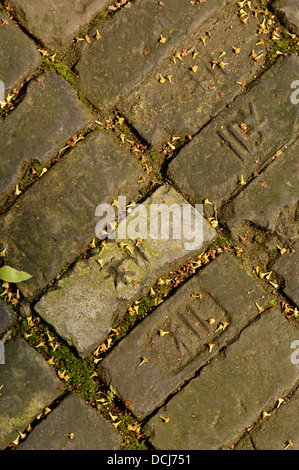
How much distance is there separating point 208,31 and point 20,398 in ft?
7.79

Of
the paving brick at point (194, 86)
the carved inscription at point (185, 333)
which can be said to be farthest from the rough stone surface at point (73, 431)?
the paving brick at point (194, 86)

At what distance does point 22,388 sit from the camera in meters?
2.62

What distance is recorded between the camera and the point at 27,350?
8.72 ft

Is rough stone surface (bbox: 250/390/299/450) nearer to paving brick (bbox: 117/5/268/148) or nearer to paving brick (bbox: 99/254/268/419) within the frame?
paving brick (bbox: 99/254/268/419)

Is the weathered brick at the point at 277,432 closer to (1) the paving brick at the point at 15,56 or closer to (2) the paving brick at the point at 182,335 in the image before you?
(2) the paving brick at the point at 182,335

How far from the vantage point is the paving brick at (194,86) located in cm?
284

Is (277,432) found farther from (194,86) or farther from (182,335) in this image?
(194,86)

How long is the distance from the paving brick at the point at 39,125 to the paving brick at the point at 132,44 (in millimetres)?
130

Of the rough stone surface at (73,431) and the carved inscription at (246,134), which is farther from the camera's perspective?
the carved inscription at (246,134)

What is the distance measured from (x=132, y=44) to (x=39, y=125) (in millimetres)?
735

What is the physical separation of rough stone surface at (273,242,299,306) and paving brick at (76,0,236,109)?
134 centimetres

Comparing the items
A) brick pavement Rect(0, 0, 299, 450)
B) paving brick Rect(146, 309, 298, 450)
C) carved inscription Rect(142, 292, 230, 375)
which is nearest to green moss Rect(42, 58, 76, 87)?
brick pavement Rect(0, 0, 299, 450)
